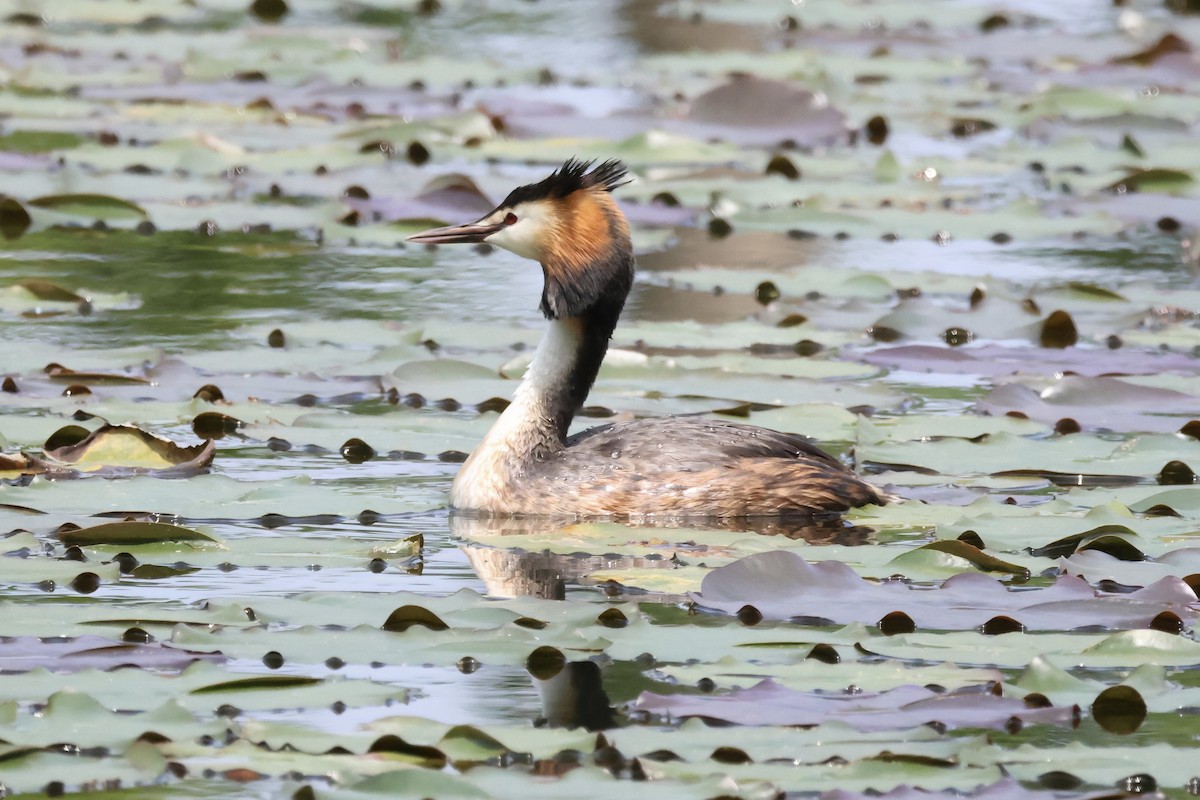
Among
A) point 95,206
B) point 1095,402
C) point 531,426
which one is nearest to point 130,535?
point 531,426

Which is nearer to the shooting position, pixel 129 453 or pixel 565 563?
pixel 565 563

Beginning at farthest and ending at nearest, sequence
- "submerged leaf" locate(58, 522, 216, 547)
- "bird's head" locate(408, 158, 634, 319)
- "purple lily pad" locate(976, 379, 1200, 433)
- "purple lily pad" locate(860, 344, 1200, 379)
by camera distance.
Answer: "purple lily pad" locate(860, 344, 1200, 379) < "purple lily pad" locate(976, 379, 1200, 433) < "bird's head" locate(408, 158, 634, 319) < "submerged leaf" locate(58, 522, 216, 547)

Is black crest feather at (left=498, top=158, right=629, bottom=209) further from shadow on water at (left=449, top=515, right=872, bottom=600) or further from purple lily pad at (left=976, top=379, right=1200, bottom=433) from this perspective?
purple lily pad at (left=976, top=379, right=1200, bottom=433)

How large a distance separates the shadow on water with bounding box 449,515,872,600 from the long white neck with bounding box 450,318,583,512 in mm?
115

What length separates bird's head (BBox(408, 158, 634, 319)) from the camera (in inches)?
325

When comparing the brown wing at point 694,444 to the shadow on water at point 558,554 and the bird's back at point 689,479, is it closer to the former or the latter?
the bird's back at point 689,479

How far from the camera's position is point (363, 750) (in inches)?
194

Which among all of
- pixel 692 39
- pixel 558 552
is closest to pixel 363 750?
pixel 558 552

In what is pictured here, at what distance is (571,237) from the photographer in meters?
8.25

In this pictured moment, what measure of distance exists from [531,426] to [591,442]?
0.22 meters

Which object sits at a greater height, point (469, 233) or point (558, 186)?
point (558, 186)

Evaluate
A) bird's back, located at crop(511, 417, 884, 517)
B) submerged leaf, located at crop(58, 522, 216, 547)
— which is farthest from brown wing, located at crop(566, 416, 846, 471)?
submerged leaf, located at crop(58, 522, 216, 547)

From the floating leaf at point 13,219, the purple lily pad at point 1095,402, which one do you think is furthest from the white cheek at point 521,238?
the floating leaf at point 13,219

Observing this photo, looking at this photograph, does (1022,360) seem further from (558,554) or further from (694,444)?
(558,554)
